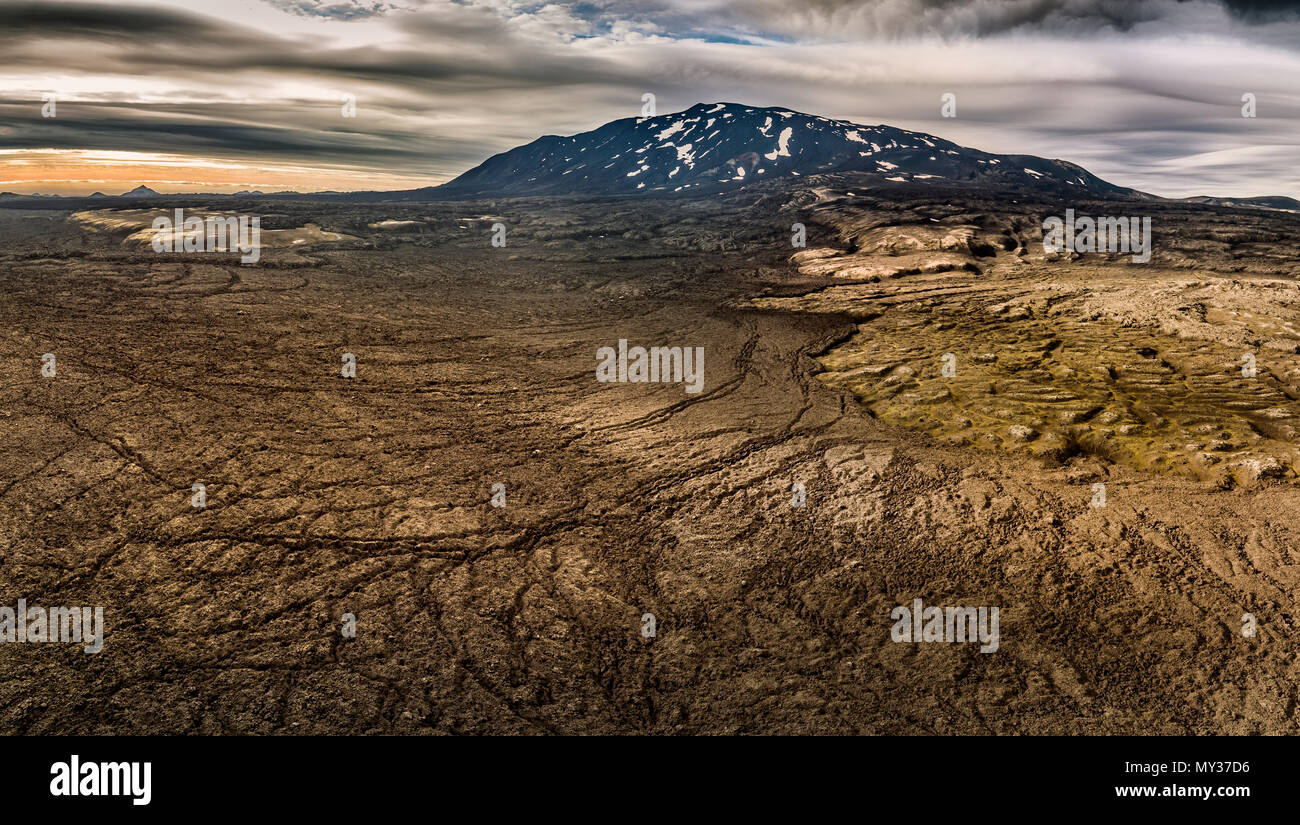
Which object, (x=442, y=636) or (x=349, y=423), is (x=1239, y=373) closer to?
(x=442, y=636)

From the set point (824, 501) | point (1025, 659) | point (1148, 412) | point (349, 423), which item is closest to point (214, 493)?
point (349, 423)

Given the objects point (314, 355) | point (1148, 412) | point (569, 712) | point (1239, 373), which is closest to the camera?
point (569, 712)
